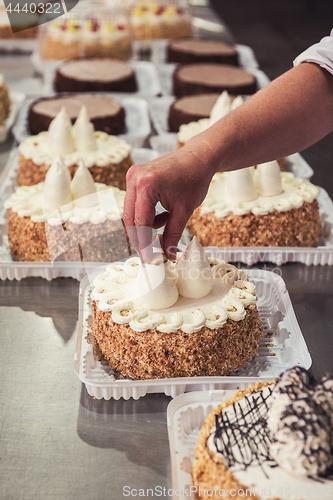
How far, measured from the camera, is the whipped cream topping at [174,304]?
4.33ft

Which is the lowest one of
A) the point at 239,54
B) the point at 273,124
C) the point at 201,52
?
the point at 239,54

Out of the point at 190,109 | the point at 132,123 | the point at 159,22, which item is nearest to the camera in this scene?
the point at 190,109

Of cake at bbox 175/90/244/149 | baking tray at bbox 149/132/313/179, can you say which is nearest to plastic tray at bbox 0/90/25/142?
baking tray at bbox 149/132/313/179

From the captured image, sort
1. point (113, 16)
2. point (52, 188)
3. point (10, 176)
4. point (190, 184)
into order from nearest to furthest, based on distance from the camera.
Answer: point (190, 184) < point (52, 188) < point (10, 176) < point (113, 16)

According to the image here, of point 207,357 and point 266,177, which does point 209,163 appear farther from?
point 266,177

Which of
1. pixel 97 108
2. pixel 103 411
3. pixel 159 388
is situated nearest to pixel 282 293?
pixel 159 388

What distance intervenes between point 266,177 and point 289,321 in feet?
2.02

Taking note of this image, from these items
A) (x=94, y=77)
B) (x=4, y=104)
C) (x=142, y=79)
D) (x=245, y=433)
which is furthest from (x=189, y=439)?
(x=142, y=79)

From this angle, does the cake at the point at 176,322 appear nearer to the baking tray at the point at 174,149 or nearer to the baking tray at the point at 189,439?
the baking tray at the point at 189,439

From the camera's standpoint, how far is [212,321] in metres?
1.33

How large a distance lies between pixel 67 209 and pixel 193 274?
0.68 metres

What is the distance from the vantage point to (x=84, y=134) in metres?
2.35

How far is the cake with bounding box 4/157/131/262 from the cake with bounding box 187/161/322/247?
1.10 feet

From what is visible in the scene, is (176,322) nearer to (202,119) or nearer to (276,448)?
(276,448)
